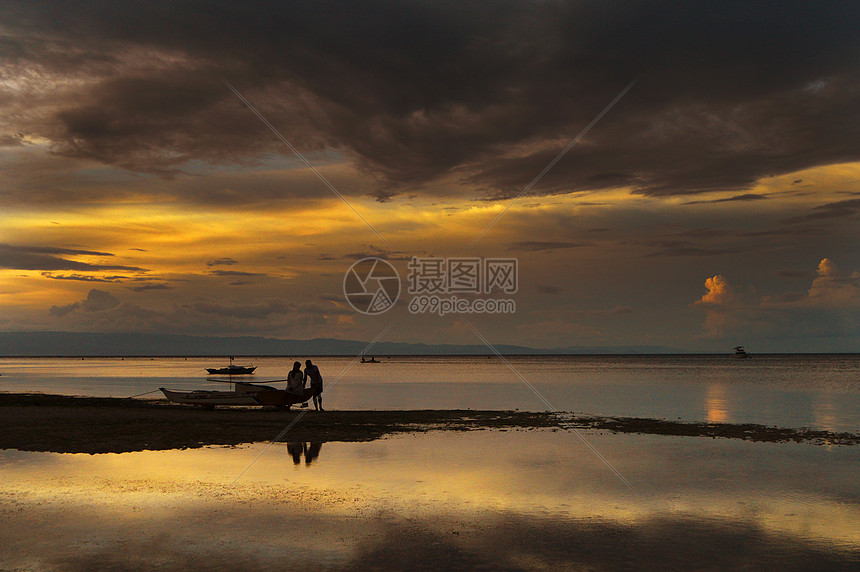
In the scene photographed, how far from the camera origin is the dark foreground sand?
2258 cm

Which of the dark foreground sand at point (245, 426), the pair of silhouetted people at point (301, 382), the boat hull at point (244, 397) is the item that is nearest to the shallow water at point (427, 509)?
the dark foreground sand at point (245, 426)

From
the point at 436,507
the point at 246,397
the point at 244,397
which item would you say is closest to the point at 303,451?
the point at 436,507

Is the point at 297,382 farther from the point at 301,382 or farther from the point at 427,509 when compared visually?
the point at 427,509

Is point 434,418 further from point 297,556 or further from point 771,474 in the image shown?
point 297,556

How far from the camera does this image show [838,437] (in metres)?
26.7

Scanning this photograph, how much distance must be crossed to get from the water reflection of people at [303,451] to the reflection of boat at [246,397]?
11.8m

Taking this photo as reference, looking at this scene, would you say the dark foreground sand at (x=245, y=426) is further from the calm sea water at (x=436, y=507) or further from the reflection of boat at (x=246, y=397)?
the calm sea water at (x=436, y=507)

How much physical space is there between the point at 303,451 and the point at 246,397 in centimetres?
1641

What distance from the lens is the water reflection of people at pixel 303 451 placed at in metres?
19.5

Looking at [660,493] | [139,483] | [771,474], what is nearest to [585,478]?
[660,493]

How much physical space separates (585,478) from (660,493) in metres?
2.21

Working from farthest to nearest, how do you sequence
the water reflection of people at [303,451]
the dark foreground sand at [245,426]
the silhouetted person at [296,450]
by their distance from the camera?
the dark foreground sand at [245,426]
the water reflection of people at [303,451]
the silhouetted person at [296,450]

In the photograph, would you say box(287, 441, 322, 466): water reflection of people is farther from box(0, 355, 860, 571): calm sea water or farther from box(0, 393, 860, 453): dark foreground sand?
box(0, 393, 860, 453): dark foreground sand

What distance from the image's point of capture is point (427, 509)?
13555 millimetres
